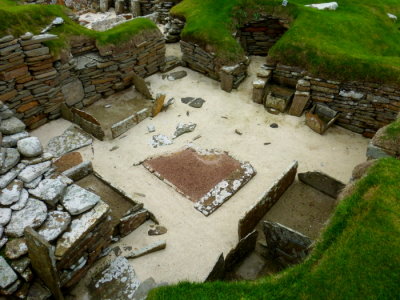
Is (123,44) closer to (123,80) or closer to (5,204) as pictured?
(123,80)

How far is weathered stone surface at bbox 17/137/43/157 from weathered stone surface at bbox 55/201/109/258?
177 cm

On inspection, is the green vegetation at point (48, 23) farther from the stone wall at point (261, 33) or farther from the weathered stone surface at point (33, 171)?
the weathered stone surface at point (33, 171)

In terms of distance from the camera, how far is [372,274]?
15.4ft

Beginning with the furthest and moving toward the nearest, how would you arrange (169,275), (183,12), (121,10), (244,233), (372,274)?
(121,10), (183,12), (244,233), (169,275), (372,274)

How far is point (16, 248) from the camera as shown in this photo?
17.7 feet

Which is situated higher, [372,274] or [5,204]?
[372,274]

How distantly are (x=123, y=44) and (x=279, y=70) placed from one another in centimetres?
525

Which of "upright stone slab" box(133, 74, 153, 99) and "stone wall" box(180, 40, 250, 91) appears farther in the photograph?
"stone wall" box(180, 40, 250, 91)

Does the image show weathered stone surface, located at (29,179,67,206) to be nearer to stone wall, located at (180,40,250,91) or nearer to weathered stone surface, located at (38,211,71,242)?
weathered stone surface, located at (38,211,71,242)

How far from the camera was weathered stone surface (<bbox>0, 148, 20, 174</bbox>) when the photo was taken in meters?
6.28

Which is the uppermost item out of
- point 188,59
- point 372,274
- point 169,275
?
point 372,274

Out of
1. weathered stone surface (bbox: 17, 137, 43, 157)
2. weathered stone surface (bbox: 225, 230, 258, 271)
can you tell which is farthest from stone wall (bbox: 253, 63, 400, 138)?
weathered stone surface (bbox: 17, 137, 43, 157)

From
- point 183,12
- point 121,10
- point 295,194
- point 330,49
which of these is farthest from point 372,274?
point 121,10

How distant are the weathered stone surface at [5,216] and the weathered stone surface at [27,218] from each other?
65 millimetres
